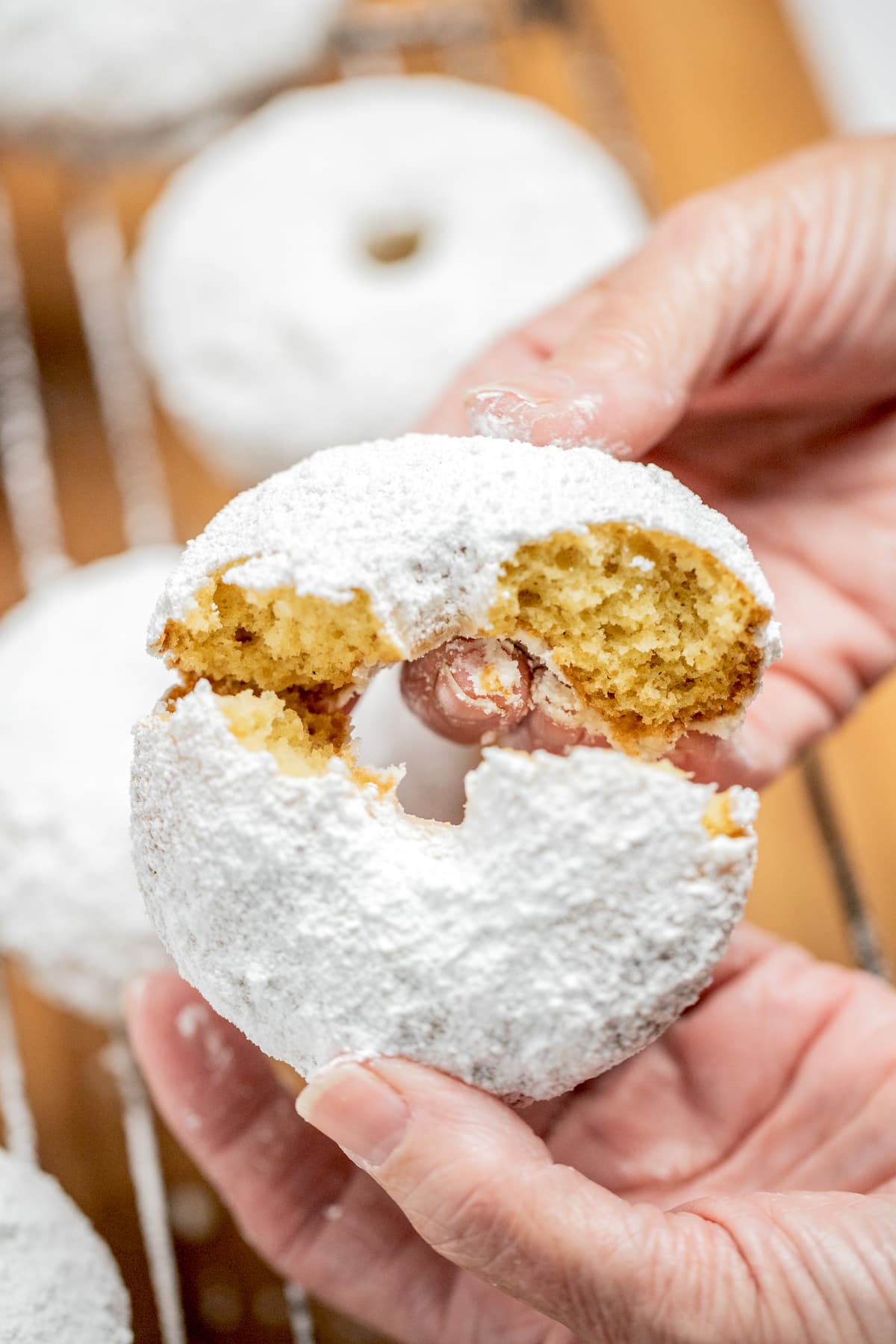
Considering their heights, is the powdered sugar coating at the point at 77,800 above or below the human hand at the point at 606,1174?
above

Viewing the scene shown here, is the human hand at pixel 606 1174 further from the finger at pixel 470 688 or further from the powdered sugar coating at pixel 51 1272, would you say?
the finger at pixel 470 688

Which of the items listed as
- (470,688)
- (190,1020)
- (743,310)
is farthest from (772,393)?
(190,1020)

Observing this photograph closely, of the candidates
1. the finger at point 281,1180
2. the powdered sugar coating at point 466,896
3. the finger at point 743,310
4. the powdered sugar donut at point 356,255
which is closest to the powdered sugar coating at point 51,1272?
the finger at point 281,1180

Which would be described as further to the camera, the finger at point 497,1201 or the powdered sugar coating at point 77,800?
the powdered sugar coating at point 77,800

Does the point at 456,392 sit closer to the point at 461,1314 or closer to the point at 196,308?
the point at 196,308

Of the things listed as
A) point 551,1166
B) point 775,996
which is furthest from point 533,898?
point 775,996

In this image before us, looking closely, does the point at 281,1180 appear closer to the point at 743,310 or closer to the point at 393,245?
the point at 743,310

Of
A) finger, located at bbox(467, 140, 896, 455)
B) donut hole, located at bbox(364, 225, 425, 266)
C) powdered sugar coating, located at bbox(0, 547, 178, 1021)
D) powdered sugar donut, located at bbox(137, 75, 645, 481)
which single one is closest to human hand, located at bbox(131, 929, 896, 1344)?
powdered sugar coating, located at bbox(0, 547, 178, 1021)

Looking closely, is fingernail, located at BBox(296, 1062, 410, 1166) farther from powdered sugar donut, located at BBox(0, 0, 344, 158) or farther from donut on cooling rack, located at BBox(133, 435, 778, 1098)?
powdered sugar donut, located at BBox(0, 0, 344, 158)
